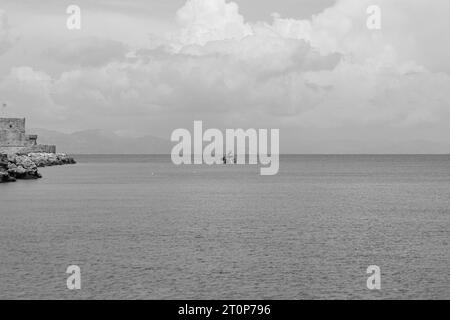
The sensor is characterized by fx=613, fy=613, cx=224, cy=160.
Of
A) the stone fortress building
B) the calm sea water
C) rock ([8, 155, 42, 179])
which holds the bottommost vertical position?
the calm sea water

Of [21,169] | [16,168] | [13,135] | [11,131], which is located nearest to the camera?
[16,168]

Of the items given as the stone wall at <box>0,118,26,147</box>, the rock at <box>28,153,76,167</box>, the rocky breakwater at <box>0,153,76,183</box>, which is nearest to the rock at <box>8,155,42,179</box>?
the rocky breakwater at <box>0,153,76,183</box>

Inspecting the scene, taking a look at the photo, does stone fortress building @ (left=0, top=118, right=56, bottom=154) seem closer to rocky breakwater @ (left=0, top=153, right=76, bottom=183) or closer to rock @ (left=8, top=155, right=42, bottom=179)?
rocky breakwater @ (left=0, top=153, right=76, bottom=183)

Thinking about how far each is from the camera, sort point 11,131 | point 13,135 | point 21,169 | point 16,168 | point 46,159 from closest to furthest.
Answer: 1. point 16,168
2. point 21,169
3. point 11,131
4. point 13,135
5. point 46,159

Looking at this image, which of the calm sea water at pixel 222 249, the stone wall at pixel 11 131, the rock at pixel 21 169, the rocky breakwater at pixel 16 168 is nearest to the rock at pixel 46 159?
the stone wall at pixel 11 131

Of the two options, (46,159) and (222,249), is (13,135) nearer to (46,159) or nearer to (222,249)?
(46,159)

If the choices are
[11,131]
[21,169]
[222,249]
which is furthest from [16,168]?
[222,249]

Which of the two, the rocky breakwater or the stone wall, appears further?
the stone wall

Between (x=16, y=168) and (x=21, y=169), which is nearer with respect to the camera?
(x=16, y=168)

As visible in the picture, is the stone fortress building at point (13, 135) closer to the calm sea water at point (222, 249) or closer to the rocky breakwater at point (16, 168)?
the rocky breakwater at point (16, 168)

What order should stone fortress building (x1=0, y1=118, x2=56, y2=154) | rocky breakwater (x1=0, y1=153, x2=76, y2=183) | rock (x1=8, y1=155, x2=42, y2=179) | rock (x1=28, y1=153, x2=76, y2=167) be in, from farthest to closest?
rock (x1=28, y1=153, x2=76, y2=167) < stone fortress building (x1=0, y1=118, x2=56, y2=154) < rock (x1=8, y1=155, x2=42, y2=179) < rocky breakwater (x1=0, y1=153, x2=76, y2=183)

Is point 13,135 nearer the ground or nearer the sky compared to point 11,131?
nearer the ground

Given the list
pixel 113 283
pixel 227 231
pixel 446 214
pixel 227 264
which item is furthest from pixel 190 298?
pixel 446 214

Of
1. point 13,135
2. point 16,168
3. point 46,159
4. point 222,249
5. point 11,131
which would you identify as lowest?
point 222,249
